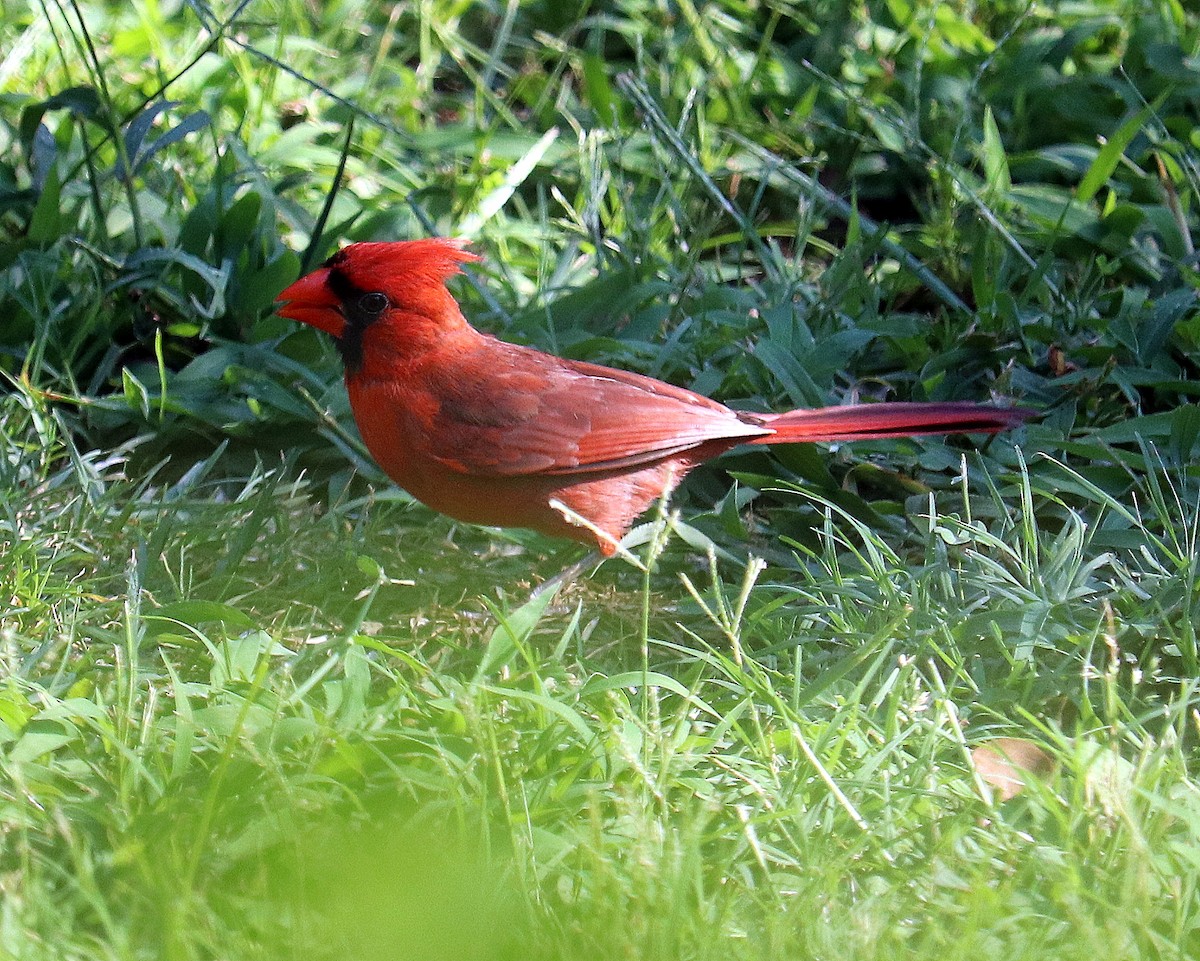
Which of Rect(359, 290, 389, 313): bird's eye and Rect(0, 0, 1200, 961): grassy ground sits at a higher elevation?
Rect(359, 290, 389, 313): bird's eye

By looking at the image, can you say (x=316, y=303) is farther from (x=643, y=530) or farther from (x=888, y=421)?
(x=888, y=421)

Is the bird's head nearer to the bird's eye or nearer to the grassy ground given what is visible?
the bird's eye

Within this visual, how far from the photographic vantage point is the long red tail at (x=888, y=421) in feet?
10.0

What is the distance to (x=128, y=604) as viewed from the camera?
8.45 feet

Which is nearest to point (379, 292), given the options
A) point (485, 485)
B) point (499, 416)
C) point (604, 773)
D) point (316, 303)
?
point (316, 303)

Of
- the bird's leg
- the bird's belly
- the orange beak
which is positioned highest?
the orange beak

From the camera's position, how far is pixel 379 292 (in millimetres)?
3139

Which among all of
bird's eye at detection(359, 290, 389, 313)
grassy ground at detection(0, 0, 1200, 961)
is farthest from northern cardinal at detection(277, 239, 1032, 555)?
grassy ground at detection(0, 0, 1200, 961)

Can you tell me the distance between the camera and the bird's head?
3117mm

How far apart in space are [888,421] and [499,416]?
2.79 ft

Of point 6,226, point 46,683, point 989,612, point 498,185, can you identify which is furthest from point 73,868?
point 498,185

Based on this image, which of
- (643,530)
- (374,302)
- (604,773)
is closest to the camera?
(604,773)

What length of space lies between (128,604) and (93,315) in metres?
1.22

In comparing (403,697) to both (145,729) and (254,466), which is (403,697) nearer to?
(145,729)
